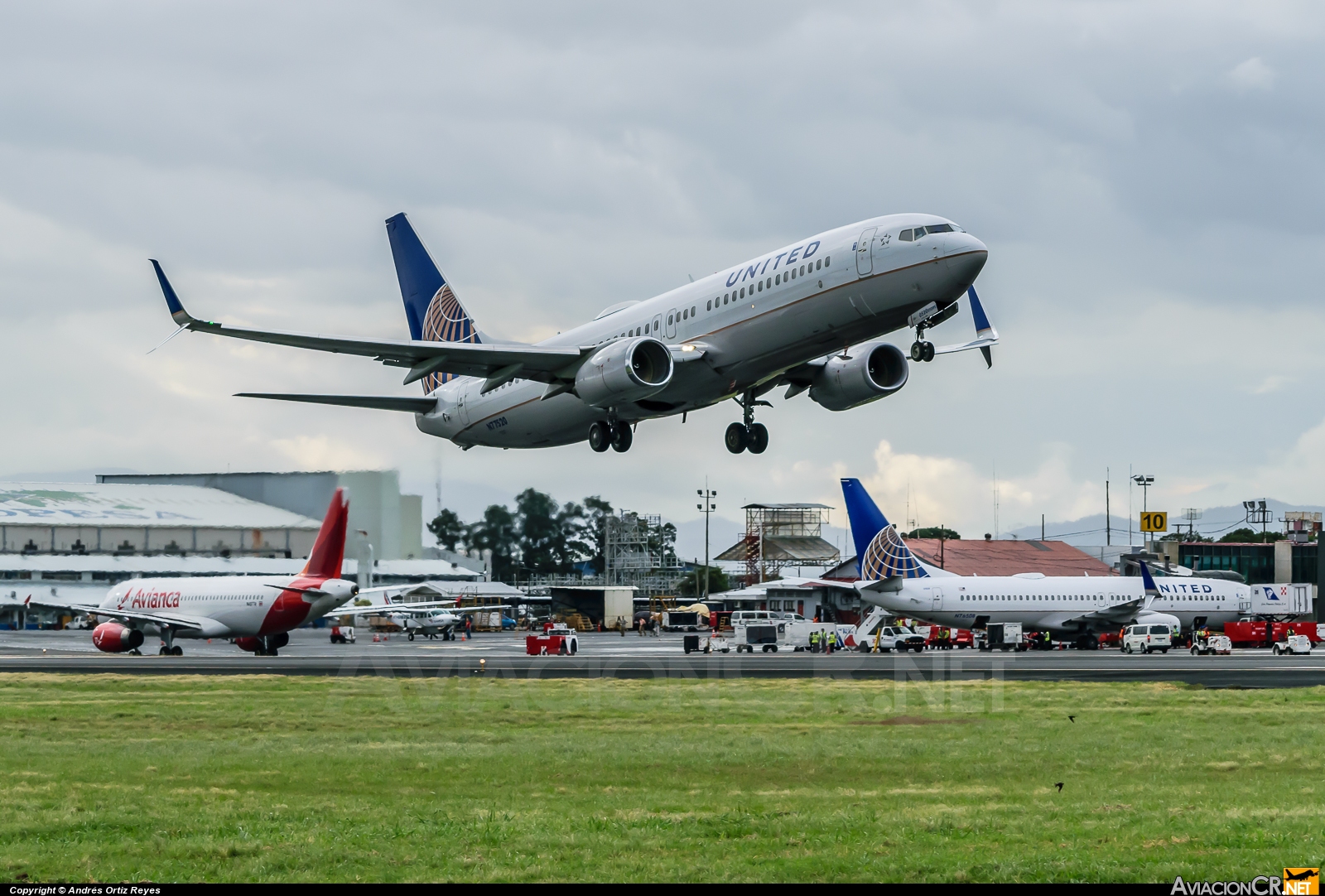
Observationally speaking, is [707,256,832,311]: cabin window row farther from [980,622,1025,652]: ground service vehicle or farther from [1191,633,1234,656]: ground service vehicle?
[980,622,1025,652]: ground service vehicle

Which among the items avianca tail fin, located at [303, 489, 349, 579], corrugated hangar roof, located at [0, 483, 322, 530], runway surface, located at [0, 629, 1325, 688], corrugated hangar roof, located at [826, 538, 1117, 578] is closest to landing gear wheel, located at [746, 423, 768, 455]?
runway surface, located at [0, 629, 1325, 688]

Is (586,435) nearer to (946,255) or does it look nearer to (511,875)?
(946,255)

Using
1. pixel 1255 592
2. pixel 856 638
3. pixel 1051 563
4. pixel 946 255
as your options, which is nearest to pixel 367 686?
pixel 946 255

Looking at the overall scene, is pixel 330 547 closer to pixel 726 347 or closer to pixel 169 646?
pixel 169 646

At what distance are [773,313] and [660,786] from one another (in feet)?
56.5

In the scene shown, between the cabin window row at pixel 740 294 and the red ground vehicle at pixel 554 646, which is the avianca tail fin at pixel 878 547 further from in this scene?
the cabin window row at pixel 740 294

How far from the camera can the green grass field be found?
62.6 ft

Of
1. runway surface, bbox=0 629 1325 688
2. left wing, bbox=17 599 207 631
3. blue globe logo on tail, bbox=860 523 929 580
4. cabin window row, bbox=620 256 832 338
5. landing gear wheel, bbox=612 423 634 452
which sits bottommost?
runway surface, bbox=0 629 1325 688

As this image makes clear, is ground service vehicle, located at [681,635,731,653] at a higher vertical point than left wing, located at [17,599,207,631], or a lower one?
lower

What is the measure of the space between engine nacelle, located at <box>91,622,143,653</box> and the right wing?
3563 cm

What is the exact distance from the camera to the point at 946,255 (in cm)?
3725

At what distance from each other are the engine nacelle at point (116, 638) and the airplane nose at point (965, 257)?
184 ft

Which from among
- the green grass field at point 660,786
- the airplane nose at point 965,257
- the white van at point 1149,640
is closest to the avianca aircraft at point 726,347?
the airplane nose at point 965,257
